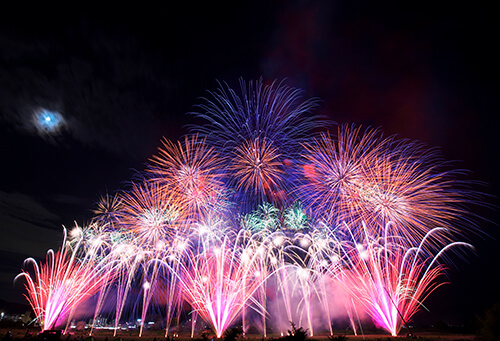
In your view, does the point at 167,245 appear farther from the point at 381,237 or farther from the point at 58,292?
the point at 381,237

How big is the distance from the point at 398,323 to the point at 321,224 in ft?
67.7

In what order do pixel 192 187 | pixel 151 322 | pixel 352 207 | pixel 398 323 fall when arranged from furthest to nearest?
1. pixel 151 322
2. pixel 398 323
3. pixel 192 187
4. pixel 352 207

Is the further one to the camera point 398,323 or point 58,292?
point 398,323

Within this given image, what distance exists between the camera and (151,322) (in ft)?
264

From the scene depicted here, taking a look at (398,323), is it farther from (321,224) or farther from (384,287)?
(321,224)

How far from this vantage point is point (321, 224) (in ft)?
112

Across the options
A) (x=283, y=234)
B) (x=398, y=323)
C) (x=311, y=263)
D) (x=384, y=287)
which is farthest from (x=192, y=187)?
(x=398, y=323)

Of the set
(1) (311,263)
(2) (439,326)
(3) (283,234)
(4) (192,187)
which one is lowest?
(2) (439,326)

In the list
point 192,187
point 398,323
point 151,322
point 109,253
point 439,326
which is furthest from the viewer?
point 151,322

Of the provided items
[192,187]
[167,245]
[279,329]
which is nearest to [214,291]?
[167,245]

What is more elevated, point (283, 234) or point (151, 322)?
point (283, 234)

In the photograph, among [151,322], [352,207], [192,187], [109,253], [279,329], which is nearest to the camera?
[352,207]

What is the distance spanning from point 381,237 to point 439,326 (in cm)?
3717

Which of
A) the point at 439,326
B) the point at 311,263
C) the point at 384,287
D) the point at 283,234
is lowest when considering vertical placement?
the point at 439,326
